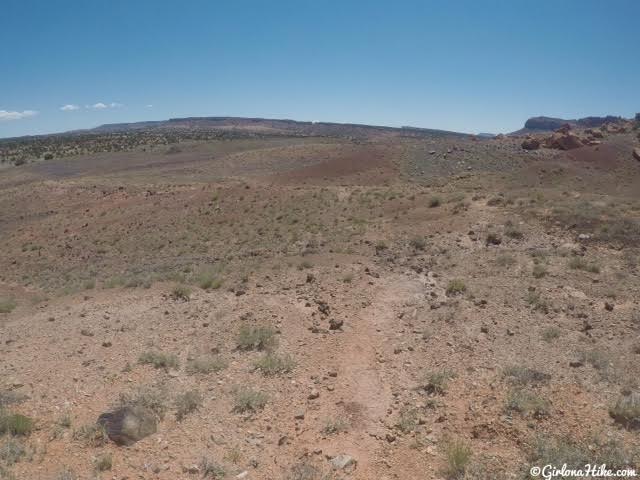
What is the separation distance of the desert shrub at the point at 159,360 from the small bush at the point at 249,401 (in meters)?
1.68

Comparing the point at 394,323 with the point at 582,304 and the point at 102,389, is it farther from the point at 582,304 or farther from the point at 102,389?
the point at 102,389

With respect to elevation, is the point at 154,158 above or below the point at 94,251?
above

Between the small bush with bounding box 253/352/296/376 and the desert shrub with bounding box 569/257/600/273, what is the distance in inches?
319

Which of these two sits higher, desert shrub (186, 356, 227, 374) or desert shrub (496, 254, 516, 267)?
desert shrub (496, 254, 516, 267)

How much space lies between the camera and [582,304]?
389 inches

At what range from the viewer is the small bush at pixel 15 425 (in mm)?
6148

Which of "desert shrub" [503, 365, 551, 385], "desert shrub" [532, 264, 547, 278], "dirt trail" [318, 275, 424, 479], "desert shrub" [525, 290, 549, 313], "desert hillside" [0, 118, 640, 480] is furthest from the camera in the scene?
"desert shrub" [532, 264, 547, 278]

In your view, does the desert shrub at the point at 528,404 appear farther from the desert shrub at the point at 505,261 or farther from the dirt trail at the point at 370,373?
the desert shrub at the point at 505,261

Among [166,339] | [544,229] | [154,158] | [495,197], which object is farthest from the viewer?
[154,158]

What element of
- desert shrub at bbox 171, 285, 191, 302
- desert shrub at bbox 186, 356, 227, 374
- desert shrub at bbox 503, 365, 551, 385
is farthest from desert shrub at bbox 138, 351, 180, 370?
desert shrub at bbox 503, 365, 551, 385

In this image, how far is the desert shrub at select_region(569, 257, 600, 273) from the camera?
11654mm

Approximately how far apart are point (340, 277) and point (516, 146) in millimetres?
31736

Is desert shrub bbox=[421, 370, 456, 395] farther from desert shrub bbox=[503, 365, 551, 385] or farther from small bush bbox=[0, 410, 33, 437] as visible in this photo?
small bush bbox=[0, 410, 33, 437]

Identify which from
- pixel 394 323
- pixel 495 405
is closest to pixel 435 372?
pixel 495 405
